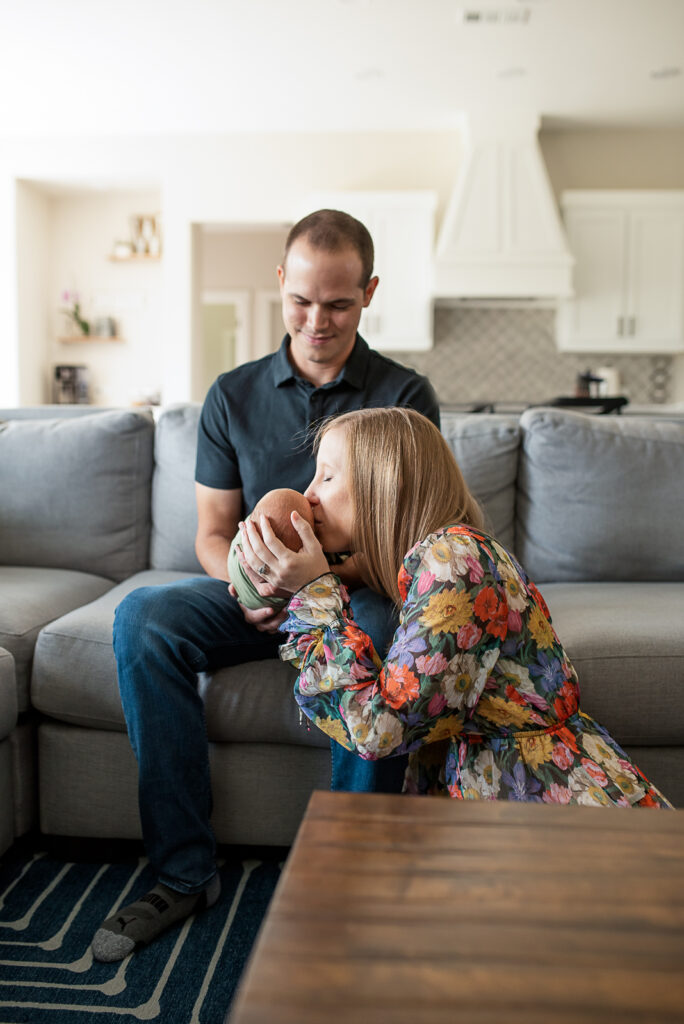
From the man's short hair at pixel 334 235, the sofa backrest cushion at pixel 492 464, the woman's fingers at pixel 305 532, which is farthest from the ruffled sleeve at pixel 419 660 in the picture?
the sofa backrest cushion at pixel 492 464

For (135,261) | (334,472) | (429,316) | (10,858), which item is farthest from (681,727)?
(135,261)

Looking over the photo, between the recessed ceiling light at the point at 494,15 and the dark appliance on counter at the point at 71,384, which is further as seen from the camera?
the dark appliance on counter at the point at 71,384

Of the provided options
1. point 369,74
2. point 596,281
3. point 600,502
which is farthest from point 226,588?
point 596,281

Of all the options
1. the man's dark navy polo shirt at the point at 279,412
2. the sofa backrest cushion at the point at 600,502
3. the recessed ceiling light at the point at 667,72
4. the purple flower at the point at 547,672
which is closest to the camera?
the purple flower at the point at 547,672

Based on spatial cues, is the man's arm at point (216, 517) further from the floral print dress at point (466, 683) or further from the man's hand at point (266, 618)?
the floral print dress at point (466, 683)

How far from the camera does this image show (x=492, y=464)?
2088 mm

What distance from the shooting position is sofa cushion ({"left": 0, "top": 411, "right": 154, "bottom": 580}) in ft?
7.01

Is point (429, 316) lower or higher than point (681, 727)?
higher

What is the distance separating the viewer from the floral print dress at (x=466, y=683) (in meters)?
0.97

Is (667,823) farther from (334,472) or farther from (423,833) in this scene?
(334,472)

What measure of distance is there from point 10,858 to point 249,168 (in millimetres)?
5481

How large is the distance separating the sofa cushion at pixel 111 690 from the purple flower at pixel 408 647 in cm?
53

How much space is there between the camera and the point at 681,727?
1.49 meters

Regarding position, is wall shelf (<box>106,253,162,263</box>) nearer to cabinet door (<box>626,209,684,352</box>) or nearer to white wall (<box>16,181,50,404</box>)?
white wall (<box>16,181,50,404</box>)
